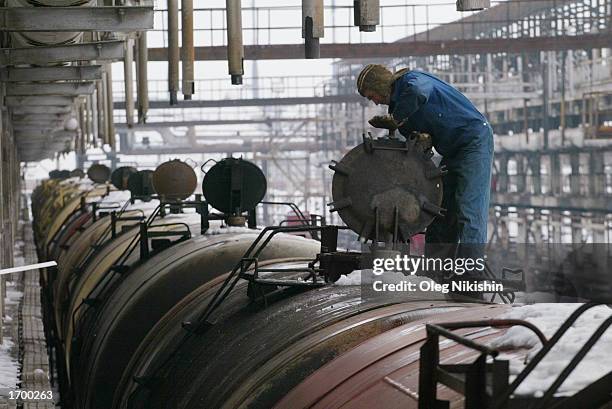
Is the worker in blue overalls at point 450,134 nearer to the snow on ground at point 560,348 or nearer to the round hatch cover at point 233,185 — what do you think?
the snow on ground at point 560,348

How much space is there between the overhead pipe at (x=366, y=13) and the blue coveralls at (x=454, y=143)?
13.0 inches

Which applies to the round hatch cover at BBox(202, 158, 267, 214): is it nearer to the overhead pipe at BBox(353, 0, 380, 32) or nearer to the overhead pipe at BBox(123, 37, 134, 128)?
the overhead pipe at BBox(353, 0, 380, 32)

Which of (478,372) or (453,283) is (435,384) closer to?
(478,372)

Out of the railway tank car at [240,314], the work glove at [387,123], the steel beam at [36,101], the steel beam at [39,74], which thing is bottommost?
the railway tank car at [240,314]

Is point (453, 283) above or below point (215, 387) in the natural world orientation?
above

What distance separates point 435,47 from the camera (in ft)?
84.9

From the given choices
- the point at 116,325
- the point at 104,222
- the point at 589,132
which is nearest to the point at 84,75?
the point at 104,222

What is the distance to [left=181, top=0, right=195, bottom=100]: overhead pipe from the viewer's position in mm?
10242

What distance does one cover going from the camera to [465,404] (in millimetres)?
2371

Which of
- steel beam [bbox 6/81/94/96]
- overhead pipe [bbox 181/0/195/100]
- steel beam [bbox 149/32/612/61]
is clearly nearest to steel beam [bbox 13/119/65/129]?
steel beam [bbox 149/32/612/61]

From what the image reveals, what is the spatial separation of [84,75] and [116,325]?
6.94m

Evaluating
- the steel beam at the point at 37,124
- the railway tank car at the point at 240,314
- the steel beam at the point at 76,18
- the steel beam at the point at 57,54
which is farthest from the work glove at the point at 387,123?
the steel beam at the point at 37,124

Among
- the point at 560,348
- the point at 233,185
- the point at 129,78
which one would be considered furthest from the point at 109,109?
the point at 560,348

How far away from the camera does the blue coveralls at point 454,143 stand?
16.1ft
